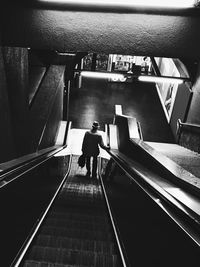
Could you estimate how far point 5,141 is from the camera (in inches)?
145

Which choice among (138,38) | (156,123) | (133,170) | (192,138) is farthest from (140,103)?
(133,170)

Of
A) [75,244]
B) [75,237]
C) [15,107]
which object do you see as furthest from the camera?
[15,107]

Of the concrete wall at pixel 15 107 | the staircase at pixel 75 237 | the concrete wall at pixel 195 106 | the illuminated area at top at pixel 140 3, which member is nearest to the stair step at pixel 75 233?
the staircase at pixel 75 237

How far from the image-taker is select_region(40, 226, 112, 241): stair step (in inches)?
111

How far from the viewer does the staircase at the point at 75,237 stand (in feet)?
7.37

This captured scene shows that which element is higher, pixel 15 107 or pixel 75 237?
pixel 15 107

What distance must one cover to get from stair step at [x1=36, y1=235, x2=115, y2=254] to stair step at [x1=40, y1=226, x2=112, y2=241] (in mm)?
197

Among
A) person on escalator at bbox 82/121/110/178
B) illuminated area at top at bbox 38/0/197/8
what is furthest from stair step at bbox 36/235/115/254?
person on escalator at bbox 82/121/110/178

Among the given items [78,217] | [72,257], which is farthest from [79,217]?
[72,257]

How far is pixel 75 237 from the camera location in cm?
283

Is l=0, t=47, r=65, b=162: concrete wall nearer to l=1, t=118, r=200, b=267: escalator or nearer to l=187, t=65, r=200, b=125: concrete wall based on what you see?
Result: l=1, t=118, r=200, b=267: escalator

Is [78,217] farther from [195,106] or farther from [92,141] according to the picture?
[195,106]

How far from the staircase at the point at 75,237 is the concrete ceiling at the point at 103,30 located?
263 centimetres

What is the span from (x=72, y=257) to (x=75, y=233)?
23.7 inches
